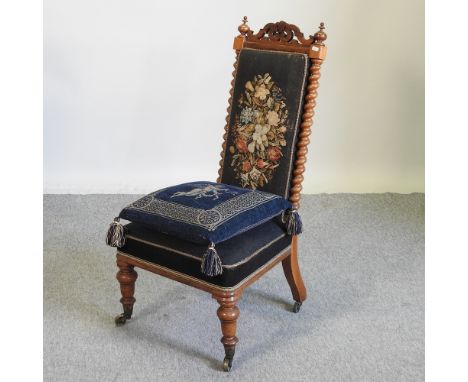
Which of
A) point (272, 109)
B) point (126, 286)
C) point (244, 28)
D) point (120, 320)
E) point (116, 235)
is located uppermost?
point (244, 28)

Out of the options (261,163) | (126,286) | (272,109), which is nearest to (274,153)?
(261,163)

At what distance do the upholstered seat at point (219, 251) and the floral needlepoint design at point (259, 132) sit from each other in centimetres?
26

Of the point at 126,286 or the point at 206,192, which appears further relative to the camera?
the point at 126,286

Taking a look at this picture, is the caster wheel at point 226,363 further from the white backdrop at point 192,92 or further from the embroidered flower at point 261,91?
the white backdrop at point 192,92

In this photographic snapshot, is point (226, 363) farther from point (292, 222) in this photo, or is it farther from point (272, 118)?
point (272, 118)

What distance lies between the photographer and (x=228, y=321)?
2049mm

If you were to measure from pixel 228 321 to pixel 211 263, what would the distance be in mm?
255

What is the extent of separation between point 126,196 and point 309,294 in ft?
5.63

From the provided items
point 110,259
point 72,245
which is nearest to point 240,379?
point 110,259

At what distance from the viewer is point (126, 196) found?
3900 millimetres

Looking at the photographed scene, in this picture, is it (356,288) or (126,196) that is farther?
(126,196)

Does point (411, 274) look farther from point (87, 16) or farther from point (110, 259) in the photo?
point (87, 16)

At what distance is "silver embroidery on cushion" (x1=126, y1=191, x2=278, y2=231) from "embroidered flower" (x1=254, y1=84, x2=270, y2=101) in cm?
44
